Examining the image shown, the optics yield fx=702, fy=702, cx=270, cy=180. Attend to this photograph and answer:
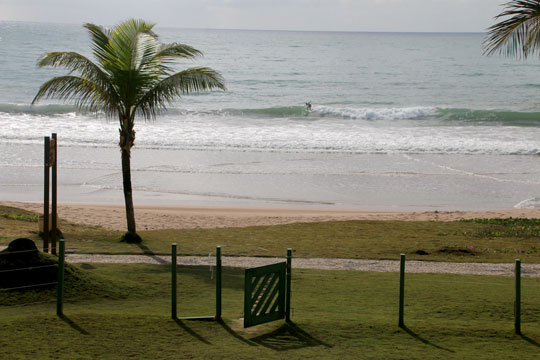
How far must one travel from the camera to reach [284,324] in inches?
404

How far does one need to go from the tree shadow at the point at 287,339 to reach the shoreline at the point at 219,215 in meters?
10.9

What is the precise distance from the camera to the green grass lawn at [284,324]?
9.02 meters

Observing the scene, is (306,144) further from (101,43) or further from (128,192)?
(101,43)

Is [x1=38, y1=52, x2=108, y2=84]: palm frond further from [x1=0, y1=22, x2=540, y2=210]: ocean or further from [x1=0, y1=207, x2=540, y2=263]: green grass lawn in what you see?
[x1=0, y1=22, x2=540, y2=210]: ocean

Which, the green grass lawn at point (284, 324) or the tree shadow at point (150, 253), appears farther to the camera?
the tree shadow at point (150, 253)

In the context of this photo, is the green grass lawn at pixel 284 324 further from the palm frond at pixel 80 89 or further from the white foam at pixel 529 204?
the white foam at pixel 529 204

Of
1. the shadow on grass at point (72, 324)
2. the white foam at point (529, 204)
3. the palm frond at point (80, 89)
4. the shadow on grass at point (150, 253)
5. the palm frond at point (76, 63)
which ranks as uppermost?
the palm frond at point (76, 63)

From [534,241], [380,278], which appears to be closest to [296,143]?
[534,241]

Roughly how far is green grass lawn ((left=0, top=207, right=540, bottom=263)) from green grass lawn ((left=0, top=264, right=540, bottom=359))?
2.81m

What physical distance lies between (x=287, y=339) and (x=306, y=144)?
30.6 m

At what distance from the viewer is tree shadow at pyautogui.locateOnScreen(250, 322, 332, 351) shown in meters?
9.37

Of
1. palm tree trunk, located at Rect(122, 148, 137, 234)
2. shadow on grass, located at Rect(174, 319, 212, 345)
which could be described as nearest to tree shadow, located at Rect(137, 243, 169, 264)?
palm tree trunk, located at Rect(122, 148, 137, 234)

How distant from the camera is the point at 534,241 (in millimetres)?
17891

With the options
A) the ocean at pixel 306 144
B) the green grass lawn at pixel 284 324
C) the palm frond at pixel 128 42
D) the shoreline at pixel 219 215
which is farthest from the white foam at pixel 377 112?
the green grass lawn at pixel 284 324
